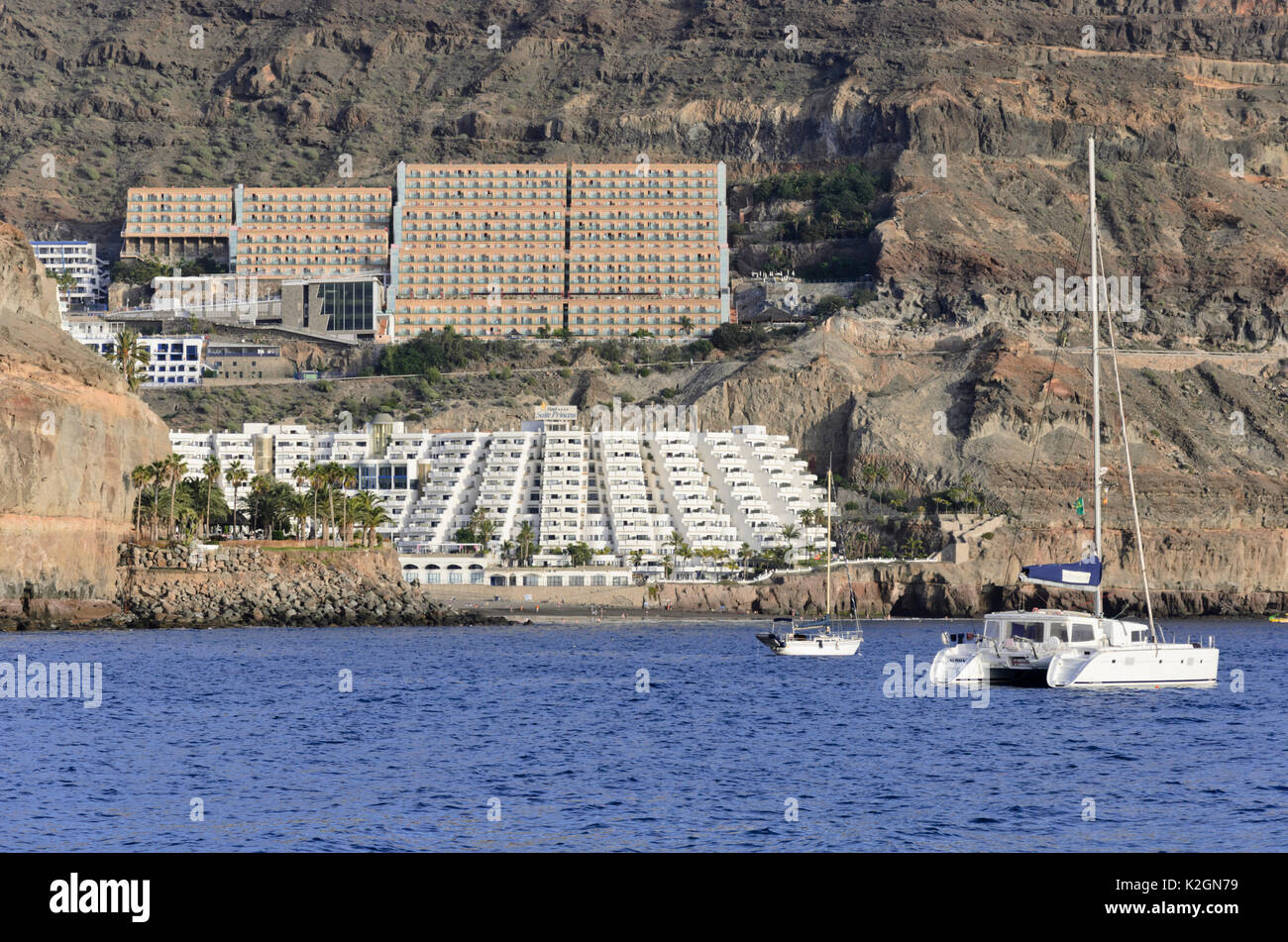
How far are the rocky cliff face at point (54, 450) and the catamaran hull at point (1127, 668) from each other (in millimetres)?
61989

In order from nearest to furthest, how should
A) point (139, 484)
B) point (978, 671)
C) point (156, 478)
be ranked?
point (978, 671) < point (156, 478) < point (139, 484)

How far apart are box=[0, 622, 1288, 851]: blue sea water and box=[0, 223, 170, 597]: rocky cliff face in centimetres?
2077

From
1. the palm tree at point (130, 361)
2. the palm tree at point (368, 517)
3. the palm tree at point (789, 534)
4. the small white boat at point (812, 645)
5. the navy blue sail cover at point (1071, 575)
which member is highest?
the palm tree at point (130, 361)

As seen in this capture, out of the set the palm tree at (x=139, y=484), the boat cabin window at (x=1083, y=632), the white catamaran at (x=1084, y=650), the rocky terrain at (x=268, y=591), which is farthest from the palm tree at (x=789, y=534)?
the boat cabin window at (x=1083, y=632)

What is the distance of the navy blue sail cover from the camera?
65.3m

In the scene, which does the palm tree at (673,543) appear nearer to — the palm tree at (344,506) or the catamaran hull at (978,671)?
the palm tree at (344,506)

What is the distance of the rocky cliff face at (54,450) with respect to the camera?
104 meters

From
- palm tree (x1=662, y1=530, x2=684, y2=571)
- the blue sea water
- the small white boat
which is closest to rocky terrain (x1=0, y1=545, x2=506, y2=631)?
the blue sea water

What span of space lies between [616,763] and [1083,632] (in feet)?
76.9

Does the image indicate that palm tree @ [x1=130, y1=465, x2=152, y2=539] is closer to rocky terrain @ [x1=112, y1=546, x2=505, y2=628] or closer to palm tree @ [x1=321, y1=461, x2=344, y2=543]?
rocky terrain @ [x1=112, y1=546, x2=505, y2=628]

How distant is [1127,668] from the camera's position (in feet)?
212

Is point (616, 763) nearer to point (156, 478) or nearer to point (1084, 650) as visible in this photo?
point (1084, 650)

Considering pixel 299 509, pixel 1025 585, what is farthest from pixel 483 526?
pixel 1025 585

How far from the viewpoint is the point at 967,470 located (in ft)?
580
